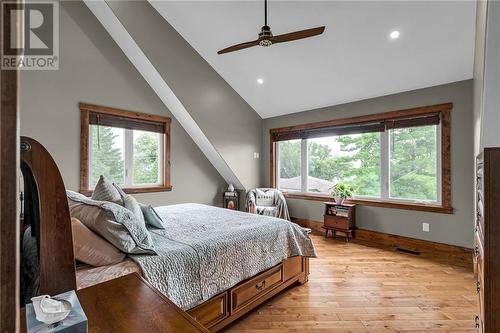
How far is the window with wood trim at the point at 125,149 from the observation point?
3661 millimetres

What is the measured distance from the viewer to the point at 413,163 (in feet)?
12.6

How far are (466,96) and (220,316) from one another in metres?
3.96

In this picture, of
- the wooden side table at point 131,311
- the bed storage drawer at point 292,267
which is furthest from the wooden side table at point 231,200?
the wooden side table at point 131,311

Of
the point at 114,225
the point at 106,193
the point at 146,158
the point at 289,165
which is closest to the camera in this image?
the point at 114,225

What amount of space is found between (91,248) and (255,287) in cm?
129

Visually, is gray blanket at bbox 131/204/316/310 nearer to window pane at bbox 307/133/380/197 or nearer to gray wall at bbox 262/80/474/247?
gray wall at bbox 262/80/474/247

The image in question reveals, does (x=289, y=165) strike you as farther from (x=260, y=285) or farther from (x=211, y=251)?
(x=211, y=251)

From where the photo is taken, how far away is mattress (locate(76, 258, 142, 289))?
1351mm

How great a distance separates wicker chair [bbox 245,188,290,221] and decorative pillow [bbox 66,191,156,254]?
333 centimetres

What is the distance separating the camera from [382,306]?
2.29 m

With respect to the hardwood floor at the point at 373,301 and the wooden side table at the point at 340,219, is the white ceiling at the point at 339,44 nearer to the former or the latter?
the wooden side table at the point at 340,219

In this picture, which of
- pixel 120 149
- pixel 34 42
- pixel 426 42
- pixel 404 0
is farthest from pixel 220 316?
pixel 34 42

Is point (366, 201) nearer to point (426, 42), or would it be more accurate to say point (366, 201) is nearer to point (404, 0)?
point (426, 42)

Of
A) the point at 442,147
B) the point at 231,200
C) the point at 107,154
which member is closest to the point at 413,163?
the point at 442,147
